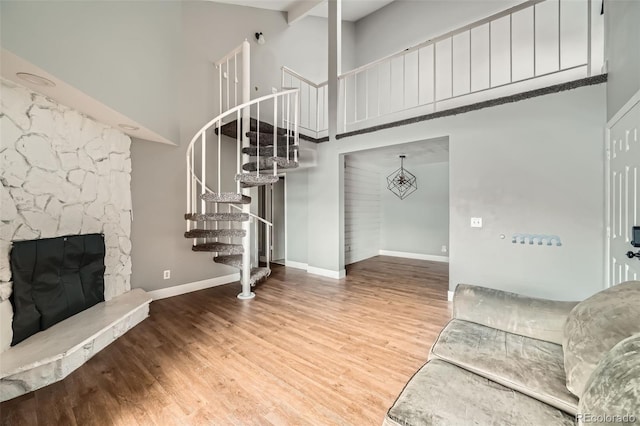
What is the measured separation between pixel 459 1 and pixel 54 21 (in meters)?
6.23

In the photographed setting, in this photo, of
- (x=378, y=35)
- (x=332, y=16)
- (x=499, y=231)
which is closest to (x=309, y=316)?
(x=499, y=231)

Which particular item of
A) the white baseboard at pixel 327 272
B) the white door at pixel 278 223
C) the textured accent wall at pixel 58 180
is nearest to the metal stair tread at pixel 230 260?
the textured accent wall at pixel 58 180

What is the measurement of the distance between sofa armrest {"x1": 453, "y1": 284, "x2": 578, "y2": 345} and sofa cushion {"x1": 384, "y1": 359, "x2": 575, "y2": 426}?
599 mm

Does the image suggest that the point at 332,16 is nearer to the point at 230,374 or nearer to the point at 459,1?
the point at 459,1

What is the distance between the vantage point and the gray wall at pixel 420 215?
18.9 ft

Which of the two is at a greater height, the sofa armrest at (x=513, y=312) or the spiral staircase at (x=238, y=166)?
the spiral staircase at (x=238, y=166)

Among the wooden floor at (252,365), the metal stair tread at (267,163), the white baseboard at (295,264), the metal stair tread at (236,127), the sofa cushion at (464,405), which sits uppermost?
the metal stair tread at (236,127)

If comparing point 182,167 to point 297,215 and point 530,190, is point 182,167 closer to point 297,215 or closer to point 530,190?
point 297,215

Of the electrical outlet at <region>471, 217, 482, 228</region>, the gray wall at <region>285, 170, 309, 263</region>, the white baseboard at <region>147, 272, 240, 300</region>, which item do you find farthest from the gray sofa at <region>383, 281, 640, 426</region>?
the gray wall at <region>285, 170, 309, 263</region>

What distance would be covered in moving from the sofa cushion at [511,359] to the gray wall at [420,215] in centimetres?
456

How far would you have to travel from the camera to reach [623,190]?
1971mm

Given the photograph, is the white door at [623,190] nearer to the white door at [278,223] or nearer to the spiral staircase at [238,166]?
the spiral staircase at [238,166]

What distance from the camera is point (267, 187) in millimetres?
5547

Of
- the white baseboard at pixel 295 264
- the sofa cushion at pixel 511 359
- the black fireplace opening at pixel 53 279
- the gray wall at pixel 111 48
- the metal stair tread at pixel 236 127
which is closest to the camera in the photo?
the sofa cushion at pixel 511 359
